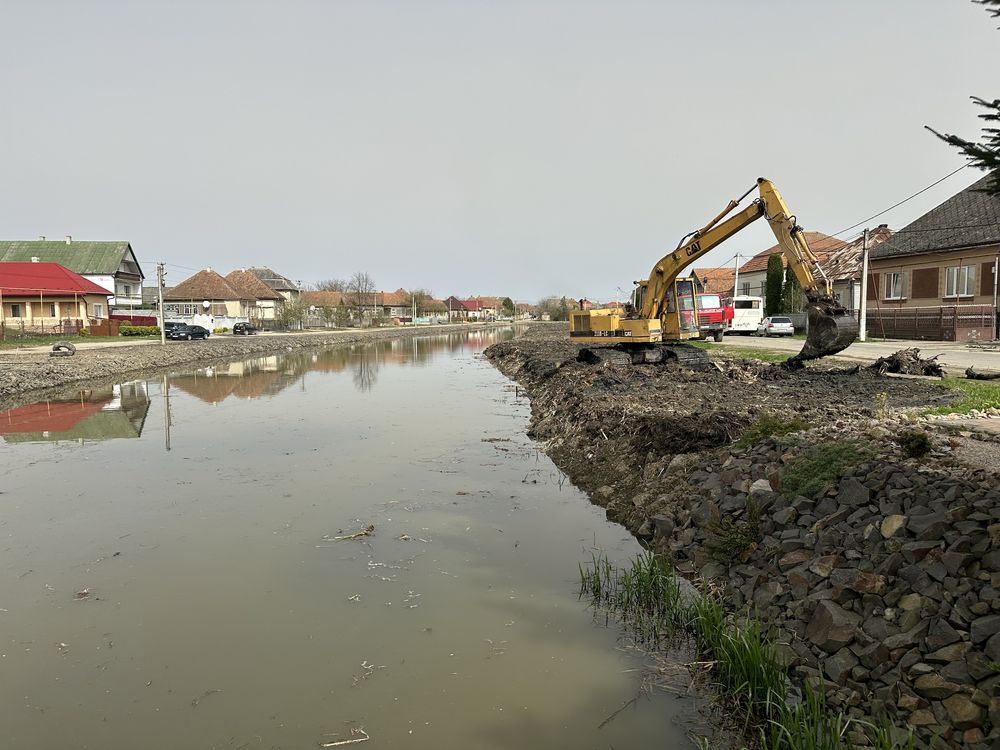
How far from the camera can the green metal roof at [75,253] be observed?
2409 inches

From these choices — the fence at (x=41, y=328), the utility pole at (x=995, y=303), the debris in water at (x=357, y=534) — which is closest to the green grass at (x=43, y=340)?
the fence at (x=41, y=328)

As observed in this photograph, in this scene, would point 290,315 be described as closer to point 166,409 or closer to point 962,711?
point 166,409

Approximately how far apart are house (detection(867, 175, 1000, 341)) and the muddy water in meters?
24.2

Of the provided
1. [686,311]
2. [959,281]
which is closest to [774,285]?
[959,281]

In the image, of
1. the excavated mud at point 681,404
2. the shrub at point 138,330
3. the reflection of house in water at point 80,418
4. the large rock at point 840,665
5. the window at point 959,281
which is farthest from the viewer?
the shrub at point 138,330

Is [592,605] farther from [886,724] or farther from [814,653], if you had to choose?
[886,724]

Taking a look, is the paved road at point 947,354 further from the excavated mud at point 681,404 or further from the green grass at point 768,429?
the green grass at point 768,429

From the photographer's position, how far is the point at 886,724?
12.8ft

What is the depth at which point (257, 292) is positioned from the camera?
83.7m

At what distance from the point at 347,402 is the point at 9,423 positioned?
28.5ft

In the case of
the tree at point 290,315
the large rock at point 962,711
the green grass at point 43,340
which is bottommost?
the large rock at point 962,711

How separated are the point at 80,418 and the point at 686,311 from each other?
686 inches

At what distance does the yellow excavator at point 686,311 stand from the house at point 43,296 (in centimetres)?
4282

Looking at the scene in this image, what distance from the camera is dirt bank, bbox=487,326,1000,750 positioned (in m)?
4.13
